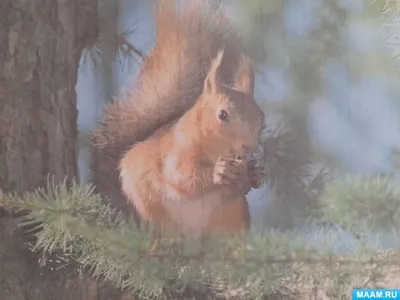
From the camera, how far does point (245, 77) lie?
1.04 meters

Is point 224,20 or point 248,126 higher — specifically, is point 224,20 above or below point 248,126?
above

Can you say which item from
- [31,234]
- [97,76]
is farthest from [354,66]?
[31,234]

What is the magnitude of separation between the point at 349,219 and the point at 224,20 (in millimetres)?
295

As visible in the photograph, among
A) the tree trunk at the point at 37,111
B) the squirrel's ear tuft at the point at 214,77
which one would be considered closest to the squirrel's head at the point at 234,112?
the squirrel's ear tuft at the point at 214,77

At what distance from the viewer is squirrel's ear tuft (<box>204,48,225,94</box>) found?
3.41 feet

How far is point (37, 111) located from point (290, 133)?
12.7 inches

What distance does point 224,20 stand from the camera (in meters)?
1.05

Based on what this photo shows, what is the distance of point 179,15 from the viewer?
105 centimetres

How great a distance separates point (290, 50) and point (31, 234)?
0.40 m

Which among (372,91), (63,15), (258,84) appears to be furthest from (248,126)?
(63,15)

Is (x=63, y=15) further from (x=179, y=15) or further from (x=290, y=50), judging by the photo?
(x=290, y=50)

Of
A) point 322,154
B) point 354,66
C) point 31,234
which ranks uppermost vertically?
point 354,66

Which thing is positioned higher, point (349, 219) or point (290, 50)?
point (290, 50)

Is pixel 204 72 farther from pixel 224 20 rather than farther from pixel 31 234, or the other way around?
pixel 31 234
